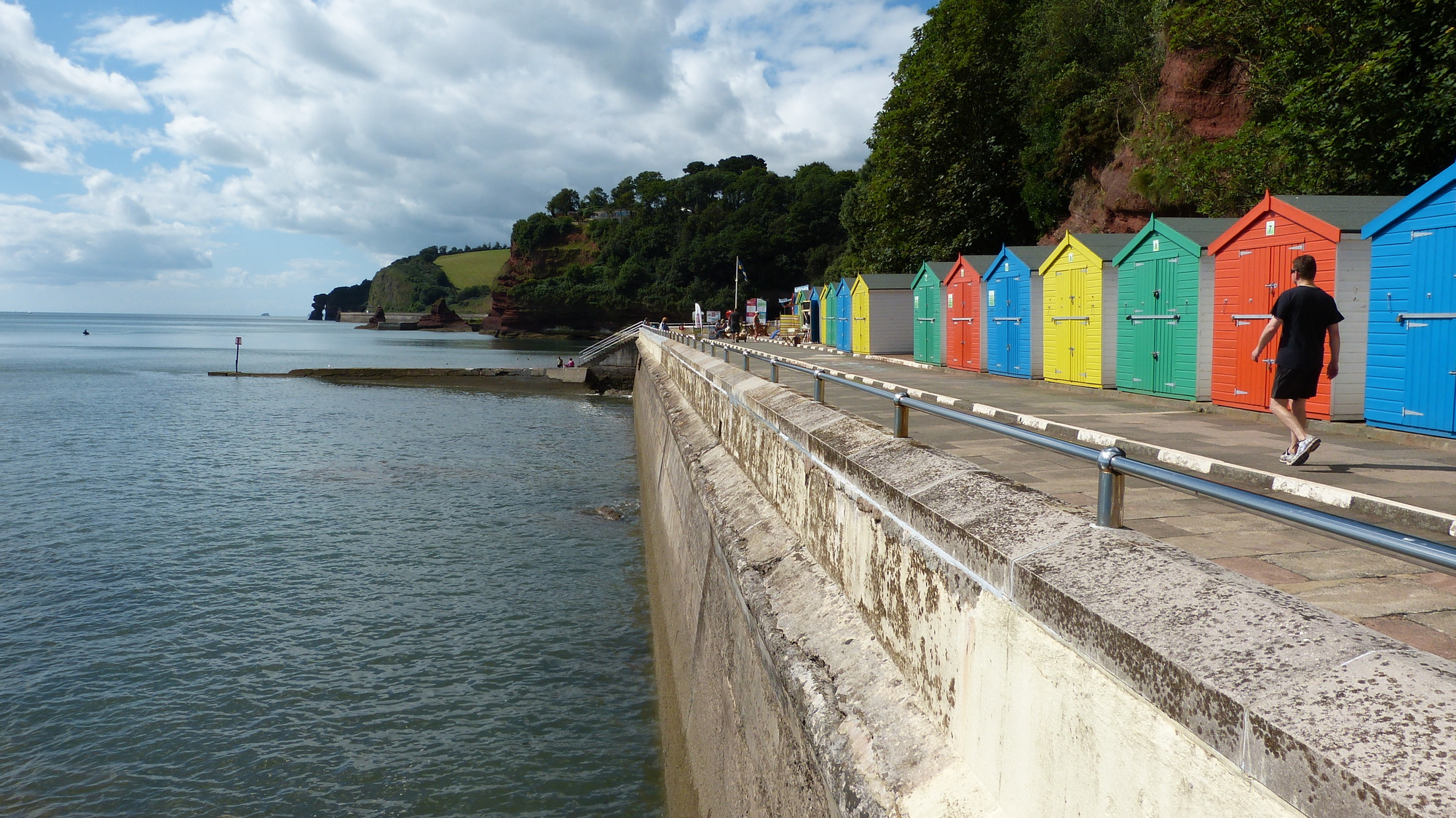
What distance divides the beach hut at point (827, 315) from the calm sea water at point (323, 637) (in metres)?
12.3

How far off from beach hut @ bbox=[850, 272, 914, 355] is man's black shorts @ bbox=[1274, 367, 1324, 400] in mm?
20433

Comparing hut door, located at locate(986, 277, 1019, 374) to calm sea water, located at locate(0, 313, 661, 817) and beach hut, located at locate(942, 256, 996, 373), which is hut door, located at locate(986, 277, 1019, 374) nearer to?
beach hut, located at locate(942, 256, 996, 373)

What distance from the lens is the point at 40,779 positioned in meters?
7.56

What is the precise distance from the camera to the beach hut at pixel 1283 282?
9.34m

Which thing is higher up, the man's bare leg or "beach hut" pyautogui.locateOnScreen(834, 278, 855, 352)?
"beach hut" pyautogui.locateOnScreen(834, 278, 855, 352)

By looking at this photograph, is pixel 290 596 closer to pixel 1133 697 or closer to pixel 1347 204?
pixel 1133 697

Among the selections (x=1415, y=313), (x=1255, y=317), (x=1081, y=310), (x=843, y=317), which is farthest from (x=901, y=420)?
(x=843, y=317)

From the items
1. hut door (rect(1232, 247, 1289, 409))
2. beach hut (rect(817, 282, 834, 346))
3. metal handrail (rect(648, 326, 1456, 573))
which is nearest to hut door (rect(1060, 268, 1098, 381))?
hut door (rect(1232, 247, 1289, 409))

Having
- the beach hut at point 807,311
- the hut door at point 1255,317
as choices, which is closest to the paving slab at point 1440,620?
the hut door at point 1255,317

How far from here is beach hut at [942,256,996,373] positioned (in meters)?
19.1

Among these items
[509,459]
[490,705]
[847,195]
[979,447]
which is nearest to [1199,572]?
[979,447]

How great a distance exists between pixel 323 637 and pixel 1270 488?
379 inches

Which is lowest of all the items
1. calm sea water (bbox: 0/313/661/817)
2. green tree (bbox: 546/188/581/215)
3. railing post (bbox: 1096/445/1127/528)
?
calm sea water (bbox: 0/313/661/817)

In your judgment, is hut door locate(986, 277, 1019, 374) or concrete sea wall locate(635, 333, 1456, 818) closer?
concrete sea wall locate(635, 333, 1456, 818)
